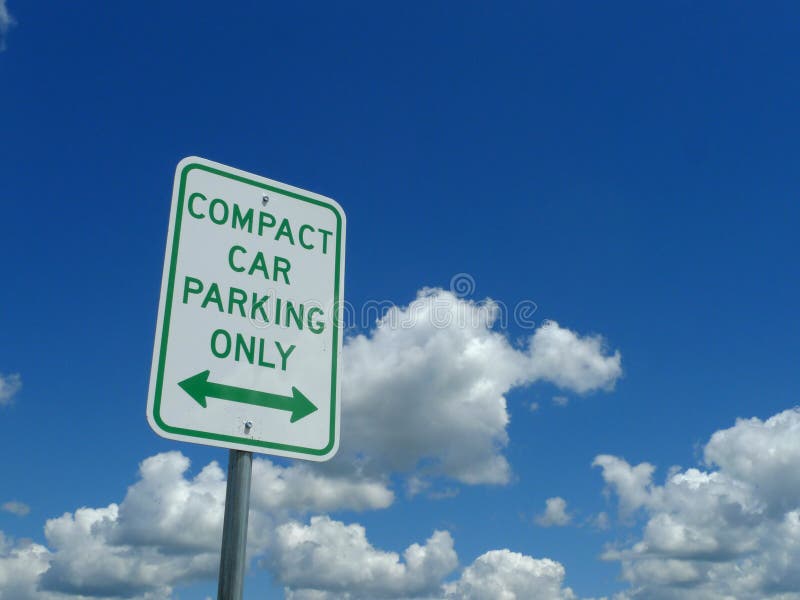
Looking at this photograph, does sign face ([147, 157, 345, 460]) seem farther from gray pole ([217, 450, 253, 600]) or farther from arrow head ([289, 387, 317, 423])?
gray pole ([217, 450, 253, 600])

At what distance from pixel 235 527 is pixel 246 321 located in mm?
1376

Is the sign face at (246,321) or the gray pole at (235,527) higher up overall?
the sign face at (246,321)

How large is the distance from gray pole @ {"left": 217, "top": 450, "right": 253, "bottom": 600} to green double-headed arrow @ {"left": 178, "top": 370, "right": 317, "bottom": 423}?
355 mm

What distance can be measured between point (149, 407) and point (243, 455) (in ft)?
2.19

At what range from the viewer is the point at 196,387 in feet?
15.5

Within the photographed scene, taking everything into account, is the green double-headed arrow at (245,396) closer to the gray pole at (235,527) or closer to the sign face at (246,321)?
the sign face at (246,321)

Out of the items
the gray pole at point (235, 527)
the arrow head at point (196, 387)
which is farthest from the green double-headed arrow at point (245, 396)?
the gray pole at point (235, 527)

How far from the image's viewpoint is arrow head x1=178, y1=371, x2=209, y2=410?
471cm

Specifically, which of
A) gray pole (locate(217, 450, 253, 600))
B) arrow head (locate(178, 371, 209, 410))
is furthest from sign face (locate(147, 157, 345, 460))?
gray pole (locate(217, 450, 253, 600))

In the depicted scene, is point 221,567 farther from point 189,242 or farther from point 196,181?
point 196,181

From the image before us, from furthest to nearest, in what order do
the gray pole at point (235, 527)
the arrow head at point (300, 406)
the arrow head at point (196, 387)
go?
the arrow head at point (300, 406), the arrow head at point (196, 387), the gray pole at point (235, 527)

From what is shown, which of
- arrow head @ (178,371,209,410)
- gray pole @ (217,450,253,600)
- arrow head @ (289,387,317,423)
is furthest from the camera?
arrow head @ (289,387,317,423)

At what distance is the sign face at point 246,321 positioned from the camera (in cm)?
475

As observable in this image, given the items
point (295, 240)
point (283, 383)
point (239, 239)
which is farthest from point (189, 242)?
point (283, 383)
